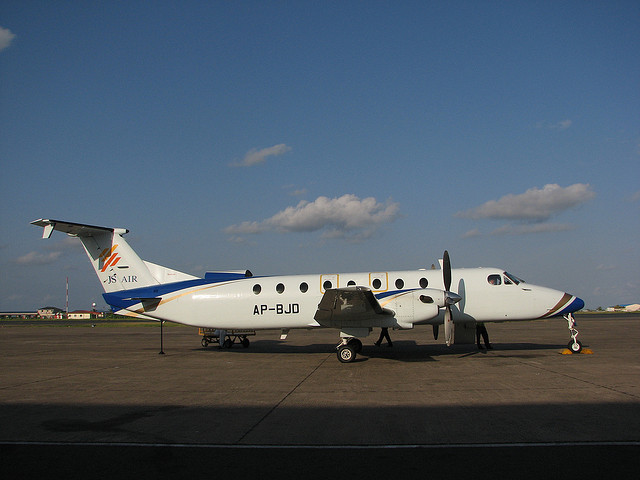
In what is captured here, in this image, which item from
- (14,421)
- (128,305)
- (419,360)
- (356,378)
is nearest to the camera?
(14,421)

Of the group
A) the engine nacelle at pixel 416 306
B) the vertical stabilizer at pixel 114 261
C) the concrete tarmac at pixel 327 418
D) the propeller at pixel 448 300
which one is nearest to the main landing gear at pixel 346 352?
the concrete tarmac at pixel 327 418

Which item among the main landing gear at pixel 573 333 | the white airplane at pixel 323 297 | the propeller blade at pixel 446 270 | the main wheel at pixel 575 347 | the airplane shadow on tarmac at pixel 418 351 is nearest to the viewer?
the white airplane at pixel 323 297

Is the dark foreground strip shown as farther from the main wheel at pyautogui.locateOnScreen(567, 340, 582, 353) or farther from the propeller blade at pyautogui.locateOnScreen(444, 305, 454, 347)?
the main wheel at pyautogui.locateOnScreen(567, 340, 582, 353)

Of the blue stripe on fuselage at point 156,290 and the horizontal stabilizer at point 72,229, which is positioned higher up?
the horizontal stabilizer at point 72,229

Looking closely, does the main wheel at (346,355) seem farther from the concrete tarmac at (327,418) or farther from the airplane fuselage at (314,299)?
the airplane fuselage at (314,299)

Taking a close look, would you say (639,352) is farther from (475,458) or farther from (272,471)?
(272,471)

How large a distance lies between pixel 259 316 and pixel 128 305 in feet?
17.9

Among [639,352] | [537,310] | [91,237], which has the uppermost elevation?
[91,237]

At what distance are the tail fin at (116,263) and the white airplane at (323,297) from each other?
40 millimetres

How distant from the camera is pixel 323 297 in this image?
14.3 meters

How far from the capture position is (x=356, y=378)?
39.3ft

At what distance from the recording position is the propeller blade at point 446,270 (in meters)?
15.2

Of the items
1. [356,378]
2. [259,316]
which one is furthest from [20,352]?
[356,378]

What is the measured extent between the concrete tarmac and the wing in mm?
1425
